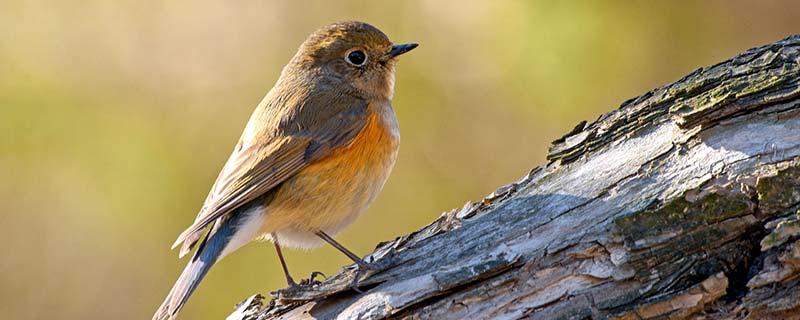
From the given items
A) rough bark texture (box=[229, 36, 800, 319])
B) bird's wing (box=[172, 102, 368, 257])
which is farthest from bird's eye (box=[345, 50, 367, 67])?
rough bark texture (box=[229, 36, 800, 319])

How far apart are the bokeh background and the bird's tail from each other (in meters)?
1.69

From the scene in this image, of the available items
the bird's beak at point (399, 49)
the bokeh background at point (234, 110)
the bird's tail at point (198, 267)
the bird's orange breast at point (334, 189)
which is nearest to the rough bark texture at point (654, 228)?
the bird's tail at point (198, 267)

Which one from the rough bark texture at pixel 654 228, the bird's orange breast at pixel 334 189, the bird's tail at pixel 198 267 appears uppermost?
the bird's orange breast at pixel 334 189

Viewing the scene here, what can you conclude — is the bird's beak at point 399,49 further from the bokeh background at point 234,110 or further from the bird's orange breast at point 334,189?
the bokeh background at point 234,110

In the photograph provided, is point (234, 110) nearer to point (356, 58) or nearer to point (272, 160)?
point (356, 58)

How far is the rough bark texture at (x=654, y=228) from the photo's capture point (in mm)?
2504

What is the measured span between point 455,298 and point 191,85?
3.60 m

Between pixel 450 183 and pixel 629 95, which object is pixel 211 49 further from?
pixel 629 95

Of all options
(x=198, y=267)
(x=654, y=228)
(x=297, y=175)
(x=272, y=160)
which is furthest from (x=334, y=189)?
(x=654, y=228)

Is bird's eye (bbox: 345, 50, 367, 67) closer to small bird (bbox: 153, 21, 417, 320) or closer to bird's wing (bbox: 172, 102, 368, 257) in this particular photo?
small bird (bbox: 153, 21, 417, 320)

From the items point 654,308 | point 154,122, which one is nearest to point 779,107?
point 654,308

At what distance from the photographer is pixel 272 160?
12.3 feet

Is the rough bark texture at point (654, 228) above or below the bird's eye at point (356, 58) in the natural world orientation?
below

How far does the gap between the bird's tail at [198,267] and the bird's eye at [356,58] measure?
1140 millimetres
